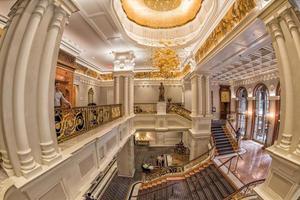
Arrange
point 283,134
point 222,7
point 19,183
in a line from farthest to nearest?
point 222,7 < point 283,134 < point 19,183

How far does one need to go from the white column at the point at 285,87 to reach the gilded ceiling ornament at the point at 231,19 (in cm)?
150

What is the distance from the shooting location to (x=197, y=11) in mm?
6984

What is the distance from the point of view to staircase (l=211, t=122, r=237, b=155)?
1059cm

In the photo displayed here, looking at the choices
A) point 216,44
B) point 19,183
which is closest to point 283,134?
point 19,183

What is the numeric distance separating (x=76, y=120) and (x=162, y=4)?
21.2 ft

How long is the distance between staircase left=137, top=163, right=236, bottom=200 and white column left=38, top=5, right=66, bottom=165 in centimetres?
686

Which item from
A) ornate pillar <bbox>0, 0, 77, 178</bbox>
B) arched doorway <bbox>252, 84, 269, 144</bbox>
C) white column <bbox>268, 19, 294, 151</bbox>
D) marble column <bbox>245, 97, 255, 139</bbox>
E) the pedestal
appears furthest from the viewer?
marble column <bbox>245, 97, 255, 139</bbox>

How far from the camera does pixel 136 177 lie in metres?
10.2

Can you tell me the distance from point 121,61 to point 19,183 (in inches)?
309

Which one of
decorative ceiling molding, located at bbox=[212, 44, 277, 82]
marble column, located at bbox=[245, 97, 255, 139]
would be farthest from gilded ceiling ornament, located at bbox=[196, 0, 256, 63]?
marble column, located at bbox=[245, 97, 255, 139]

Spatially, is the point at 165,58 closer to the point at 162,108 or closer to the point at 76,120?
the point at 162,108

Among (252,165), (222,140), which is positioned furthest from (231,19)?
(222,140)

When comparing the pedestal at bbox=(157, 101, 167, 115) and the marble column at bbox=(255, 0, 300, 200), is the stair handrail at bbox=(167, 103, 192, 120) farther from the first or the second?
the marble column at bbox=(255, 0, 300, 200)

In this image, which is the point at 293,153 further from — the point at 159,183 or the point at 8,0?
the point at 159,183
